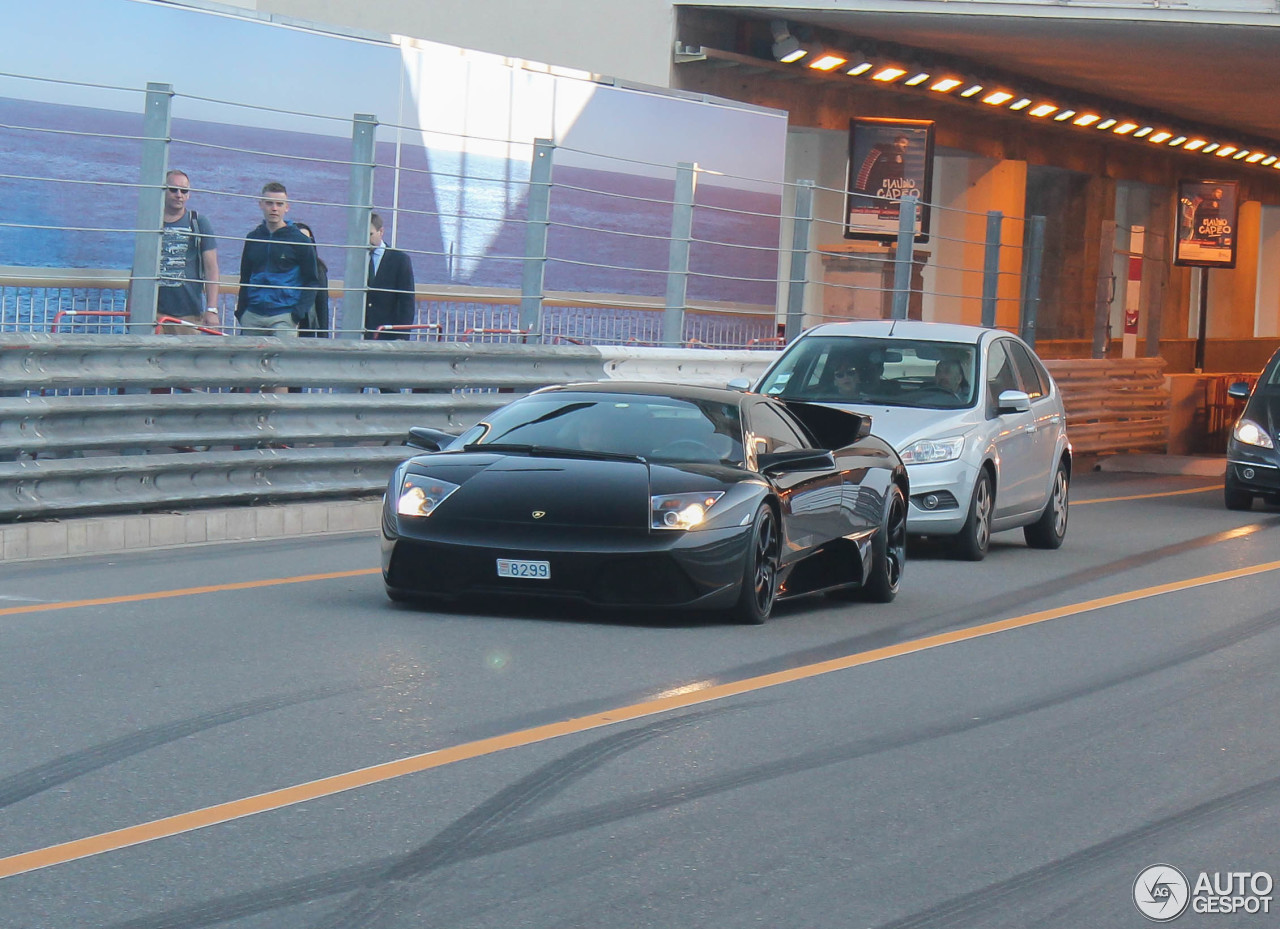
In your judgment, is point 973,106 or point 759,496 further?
point 973,106

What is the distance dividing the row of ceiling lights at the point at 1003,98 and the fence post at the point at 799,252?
9.51 m

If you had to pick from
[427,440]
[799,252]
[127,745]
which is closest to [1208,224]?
[799,252]

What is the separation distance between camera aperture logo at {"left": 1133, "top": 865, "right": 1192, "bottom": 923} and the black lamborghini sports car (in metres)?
3.97

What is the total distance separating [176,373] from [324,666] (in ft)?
16.2

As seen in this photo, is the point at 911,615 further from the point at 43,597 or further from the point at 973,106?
the point at 973,106

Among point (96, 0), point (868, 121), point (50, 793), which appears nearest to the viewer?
point (50, 793)

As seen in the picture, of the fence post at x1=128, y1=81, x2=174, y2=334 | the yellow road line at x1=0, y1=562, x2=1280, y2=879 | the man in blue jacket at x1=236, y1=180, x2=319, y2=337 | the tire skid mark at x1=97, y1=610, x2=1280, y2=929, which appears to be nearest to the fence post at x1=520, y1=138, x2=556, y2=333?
the man in blue jacket at x1=236, y1=180, x2=319, y2=337

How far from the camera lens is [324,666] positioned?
809cm

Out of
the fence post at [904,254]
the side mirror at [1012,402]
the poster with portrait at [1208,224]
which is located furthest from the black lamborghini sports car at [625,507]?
the poster with portrait at [1208,224]

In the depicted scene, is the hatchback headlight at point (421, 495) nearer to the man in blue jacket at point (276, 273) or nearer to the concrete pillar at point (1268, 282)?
the man in blue jacket at point (276, 273)

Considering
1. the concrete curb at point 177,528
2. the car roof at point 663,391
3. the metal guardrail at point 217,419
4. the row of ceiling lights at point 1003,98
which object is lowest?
the concrete curb at point 177,528

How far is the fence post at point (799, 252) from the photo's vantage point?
1888 centimetres

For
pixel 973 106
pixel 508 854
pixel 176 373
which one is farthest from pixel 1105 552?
pixel 973 106

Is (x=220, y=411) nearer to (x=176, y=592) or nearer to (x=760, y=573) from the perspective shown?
(x=176, y=592)
